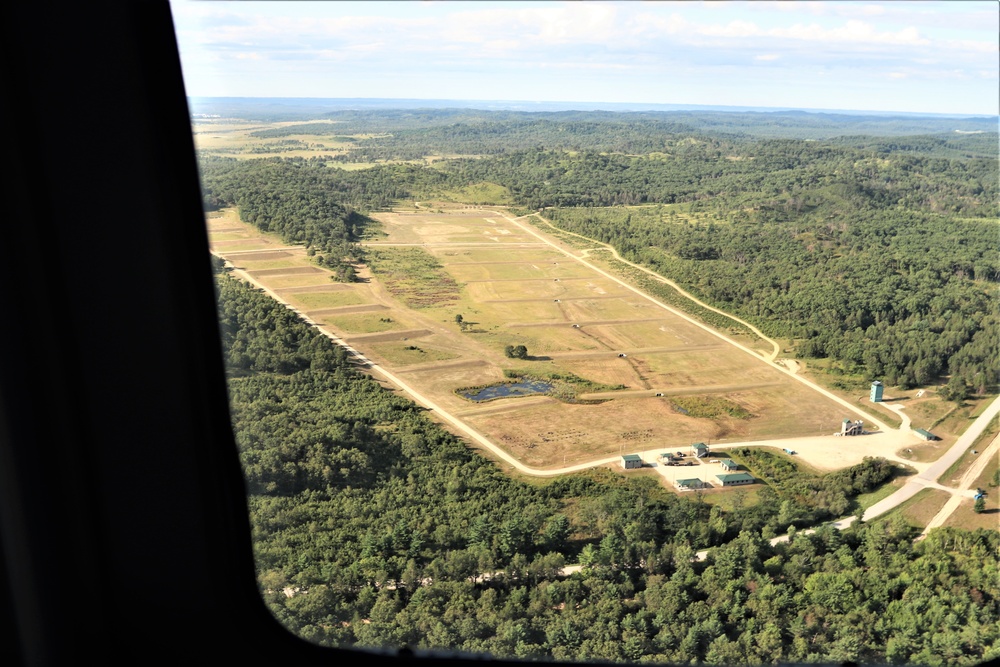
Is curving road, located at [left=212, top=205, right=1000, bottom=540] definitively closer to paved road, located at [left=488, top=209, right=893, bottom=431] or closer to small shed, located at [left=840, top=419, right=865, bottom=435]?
paved road, located at [left=488, top=209, right=893, bottom=431]

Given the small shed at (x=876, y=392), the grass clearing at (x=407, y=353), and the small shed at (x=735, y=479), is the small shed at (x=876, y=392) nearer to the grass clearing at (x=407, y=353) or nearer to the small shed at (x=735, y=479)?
the small shed at (x=735, y=479)

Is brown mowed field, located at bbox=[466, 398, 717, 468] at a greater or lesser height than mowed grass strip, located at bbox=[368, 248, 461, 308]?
lesser

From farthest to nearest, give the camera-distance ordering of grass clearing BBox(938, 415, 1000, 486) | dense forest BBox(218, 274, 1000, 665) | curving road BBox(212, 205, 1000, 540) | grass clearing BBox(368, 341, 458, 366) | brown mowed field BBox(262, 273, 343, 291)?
grass clearing BBox(368, 341, 458, 366) → brown mowed field BBox(262, 273, 343, 291) → curving road BBox(212, 205, 1000, 540) → grass clearing BBox(938, 415, 1000, 486) → dense forest BBox(218, 274, 1000, 665)

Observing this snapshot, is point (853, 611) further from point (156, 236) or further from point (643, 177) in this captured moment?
point (643, 177)

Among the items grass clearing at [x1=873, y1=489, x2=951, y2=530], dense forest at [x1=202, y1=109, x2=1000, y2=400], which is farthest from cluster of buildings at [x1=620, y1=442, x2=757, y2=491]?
dense forest at [x1=202, y1=109, x2=1000, y2=400]

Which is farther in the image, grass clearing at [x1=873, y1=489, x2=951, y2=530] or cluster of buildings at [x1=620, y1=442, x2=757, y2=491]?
cluster of buildings at [x1=620, y1=442, x2=757, y2=491]

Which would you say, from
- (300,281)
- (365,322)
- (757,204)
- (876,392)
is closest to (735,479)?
(876,392)

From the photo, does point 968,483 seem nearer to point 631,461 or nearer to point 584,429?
point 631,461
